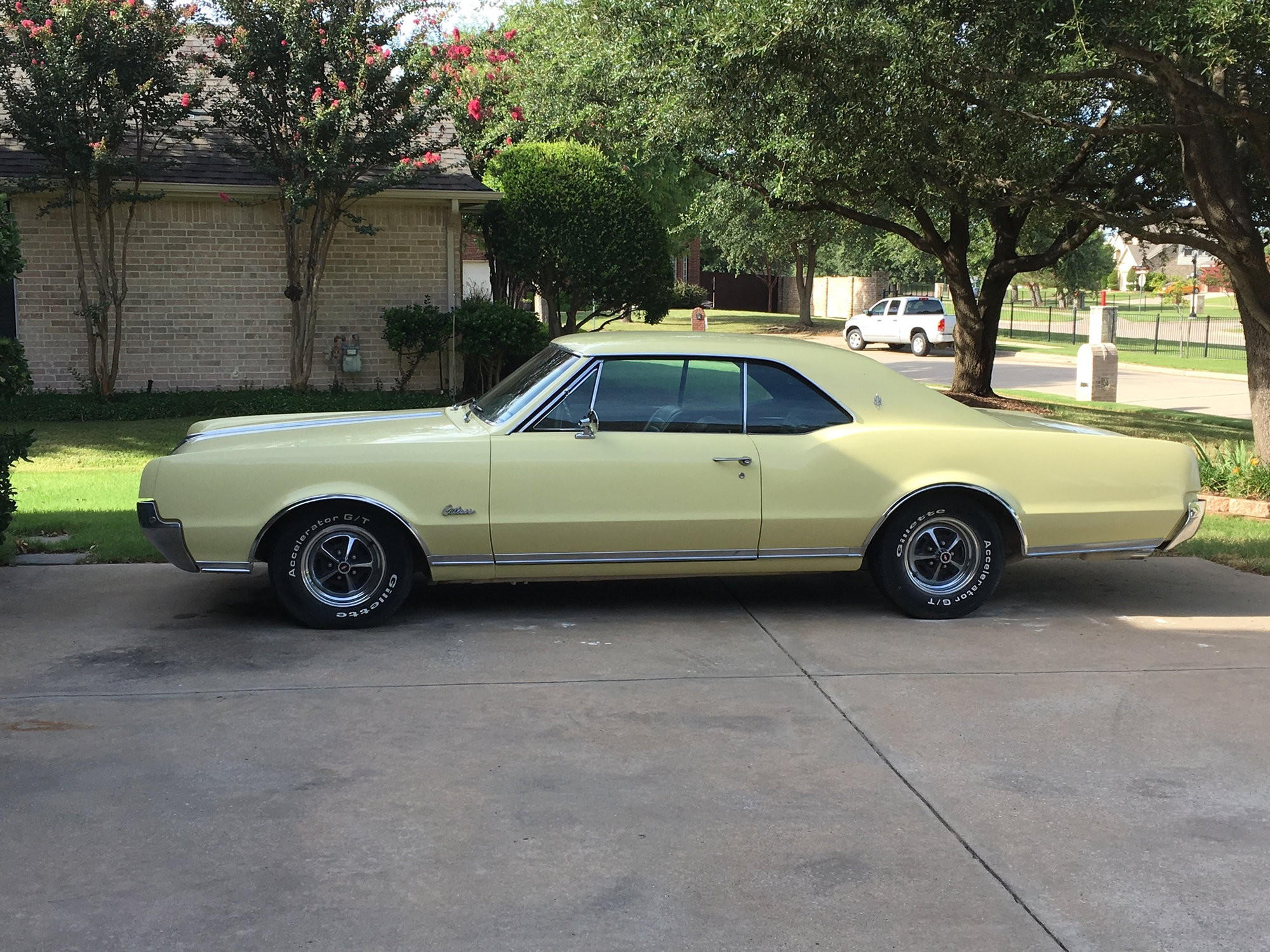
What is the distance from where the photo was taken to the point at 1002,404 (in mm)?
20562

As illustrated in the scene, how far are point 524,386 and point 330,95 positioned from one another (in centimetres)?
995

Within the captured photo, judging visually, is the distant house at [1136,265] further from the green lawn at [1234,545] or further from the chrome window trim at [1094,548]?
the chrome window trim at [1094,548]

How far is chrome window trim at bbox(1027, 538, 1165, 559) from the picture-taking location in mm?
6922

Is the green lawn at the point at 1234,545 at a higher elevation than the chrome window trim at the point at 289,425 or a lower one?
lower

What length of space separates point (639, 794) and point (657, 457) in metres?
2.40

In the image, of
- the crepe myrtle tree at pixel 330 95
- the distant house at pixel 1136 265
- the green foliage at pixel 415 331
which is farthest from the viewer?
the distant house at pixel 1136 265

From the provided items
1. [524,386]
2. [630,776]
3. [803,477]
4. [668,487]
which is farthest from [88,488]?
[630,776]

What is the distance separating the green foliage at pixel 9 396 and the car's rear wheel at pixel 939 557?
5046 mm

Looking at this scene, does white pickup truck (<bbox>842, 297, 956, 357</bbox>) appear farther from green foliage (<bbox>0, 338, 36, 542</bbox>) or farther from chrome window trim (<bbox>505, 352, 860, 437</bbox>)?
green foliage (<bbox>0, 338, 36, 542</bbox>)

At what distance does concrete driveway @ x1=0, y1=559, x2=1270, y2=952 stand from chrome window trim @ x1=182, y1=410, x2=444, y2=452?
94cm

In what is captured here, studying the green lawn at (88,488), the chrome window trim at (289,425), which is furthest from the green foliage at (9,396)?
the chrome window trim at (289,425)

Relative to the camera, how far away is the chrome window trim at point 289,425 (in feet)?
22.5

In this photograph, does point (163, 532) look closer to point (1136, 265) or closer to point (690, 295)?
point (690, 295)

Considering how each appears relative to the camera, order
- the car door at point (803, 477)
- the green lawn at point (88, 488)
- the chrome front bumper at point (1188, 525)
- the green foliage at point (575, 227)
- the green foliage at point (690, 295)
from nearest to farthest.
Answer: the car door at point (803, 477) → the chrome front bumper at point (1188, 525) → the green lawn at point (88, 488) → the green foliage at point (575, 227) → the green foliage at point (690, 295)
